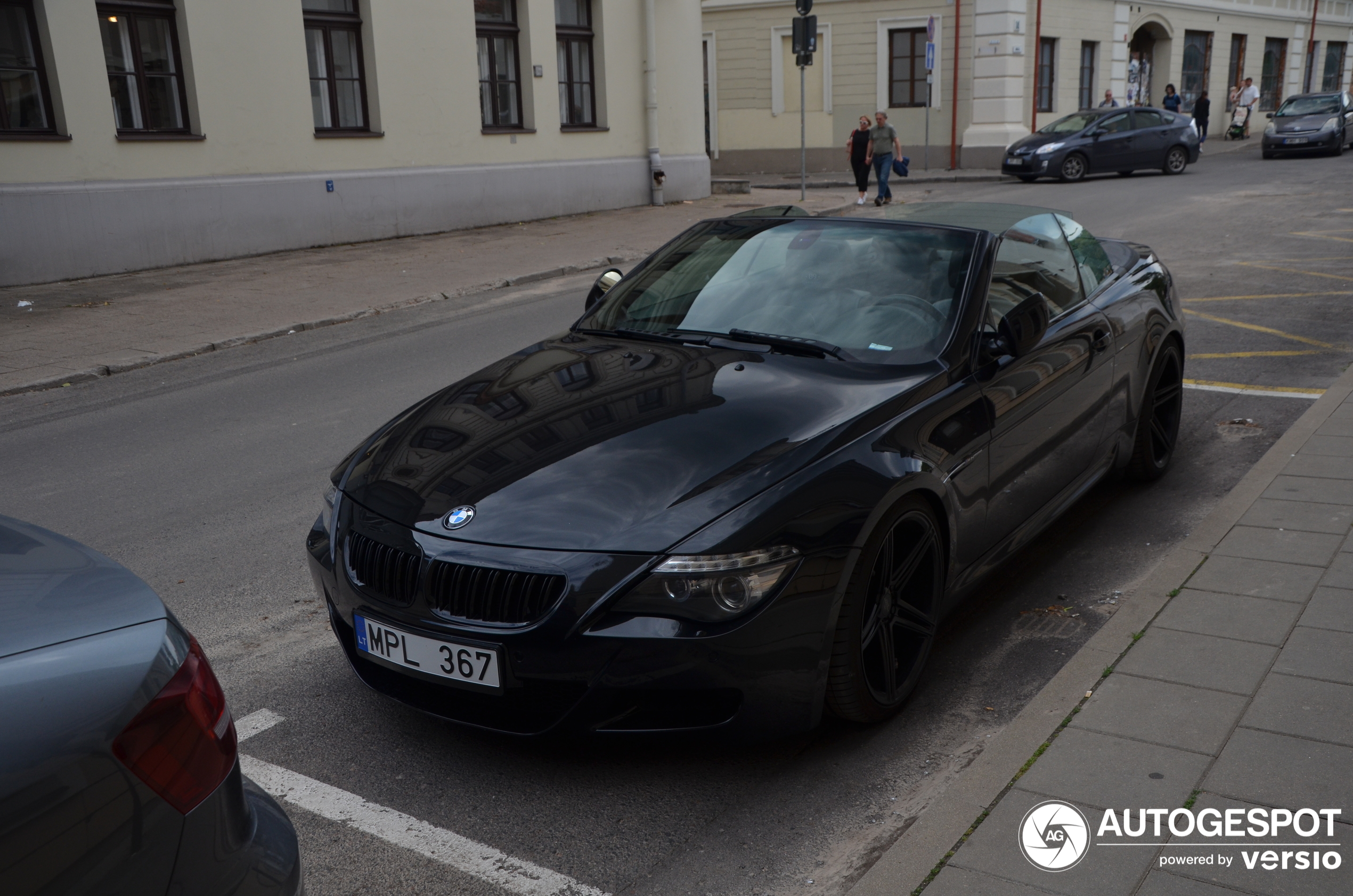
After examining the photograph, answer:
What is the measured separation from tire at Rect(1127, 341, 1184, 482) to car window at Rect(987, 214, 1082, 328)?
2.81ft

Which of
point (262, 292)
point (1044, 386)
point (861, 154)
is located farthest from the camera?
point (861, 154)

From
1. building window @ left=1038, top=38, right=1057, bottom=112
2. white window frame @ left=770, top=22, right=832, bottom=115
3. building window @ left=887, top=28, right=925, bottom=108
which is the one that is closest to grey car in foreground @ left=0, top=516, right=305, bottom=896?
building window @ left=887, top=28, right=925, bottom=108

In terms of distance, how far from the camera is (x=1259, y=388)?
7754mm

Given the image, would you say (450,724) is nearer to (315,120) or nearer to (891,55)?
(315,120)

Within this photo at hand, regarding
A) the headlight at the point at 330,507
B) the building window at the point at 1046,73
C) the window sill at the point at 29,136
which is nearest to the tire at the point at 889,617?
the headlight at the point at 330,507

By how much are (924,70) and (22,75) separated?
934 inches

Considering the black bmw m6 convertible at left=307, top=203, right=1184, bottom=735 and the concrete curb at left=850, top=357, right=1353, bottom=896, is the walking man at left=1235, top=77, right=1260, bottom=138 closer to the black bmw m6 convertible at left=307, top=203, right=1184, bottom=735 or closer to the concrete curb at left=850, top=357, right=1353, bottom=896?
the concrete curb at left=850, top=357, right=1353, bottom=896

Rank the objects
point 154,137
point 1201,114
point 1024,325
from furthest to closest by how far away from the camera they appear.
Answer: point 1201,114 < point 154,137 < point 1024,325

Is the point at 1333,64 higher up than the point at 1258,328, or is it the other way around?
the point at 1333,64

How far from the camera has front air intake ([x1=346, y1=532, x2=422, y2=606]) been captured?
3.20m

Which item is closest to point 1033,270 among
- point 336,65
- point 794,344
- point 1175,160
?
point 794,344

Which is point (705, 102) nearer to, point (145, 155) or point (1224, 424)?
point (145, 155)

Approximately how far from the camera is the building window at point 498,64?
19.7 metres

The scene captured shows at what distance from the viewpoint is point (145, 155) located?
15.0 meters
